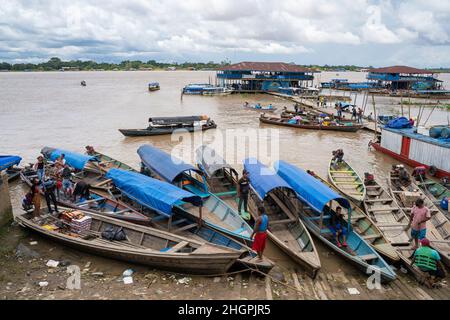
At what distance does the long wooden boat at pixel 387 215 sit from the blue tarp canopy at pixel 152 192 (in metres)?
5.68

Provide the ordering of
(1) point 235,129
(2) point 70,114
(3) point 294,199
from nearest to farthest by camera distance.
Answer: (3) point 294,199, (1) point 235,129, (2) point 70,114

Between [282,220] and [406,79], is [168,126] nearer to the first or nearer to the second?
[282,220]

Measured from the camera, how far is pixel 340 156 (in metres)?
17.0

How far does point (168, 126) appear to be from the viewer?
89.5 ft

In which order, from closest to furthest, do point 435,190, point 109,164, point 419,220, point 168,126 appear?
point 419,220 < point 435,190 < point 109,164 < point 168,126

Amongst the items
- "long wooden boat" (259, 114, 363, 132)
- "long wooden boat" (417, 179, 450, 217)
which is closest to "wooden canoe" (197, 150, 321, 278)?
"long wooden boat" (417, 179, 450, 217)

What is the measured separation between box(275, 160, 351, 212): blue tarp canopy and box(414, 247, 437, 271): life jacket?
2350 millimetres

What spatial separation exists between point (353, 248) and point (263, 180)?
3291 mm

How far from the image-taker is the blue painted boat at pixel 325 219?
8.42m

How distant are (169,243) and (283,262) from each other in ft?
10.1

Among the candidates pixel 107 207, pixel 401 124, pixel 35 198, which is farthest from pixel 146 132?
pixel 401 124

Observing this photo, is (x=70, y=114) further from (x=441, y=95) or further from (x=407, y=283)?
(x=441, y=95)

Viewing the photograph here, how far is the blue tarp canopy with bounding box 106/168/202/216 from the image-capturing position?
9.76 metres

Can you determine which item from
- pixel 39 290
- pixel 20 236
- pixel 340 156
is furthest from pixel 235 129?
pixel 39 290
